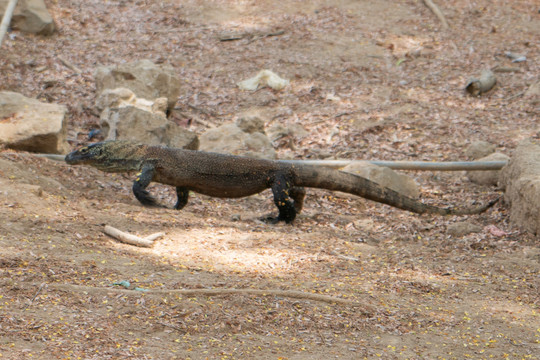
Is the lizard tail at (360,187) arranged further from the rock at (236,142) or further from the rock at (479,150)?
the rock at (479,150)

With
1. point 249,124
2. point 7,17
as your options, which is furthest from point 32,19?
point 249,124

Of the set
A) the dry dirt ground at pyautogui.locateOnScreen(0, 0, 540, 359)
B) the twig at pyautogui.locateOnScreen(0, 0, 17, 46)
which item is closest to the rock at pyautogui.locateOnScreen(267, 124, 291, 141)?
the dry dirt ground at pyautogui.locateOnScreen(0, 0, 540, 359)

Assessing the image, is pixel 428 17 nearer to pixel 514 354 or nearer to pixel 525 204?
pixel 525 204

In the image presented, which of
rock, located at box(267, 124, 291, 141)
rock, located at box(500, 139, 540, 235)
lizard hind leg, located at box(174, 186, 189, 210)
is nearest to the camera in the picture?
rock, located at box(500, 139, 540, 235)

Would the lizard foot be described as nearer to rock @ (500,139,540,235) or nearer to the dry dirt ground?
the dry dirt ground

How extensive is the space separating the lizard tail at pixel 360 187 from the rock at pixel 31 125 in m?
2.88

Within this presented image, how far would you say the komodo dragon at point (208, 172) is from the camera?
248 inches

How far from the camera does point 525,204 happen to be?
621cm

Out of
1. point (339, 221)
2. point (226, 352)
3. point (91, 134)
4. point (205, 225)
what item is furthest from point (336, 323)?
point (91, 134)

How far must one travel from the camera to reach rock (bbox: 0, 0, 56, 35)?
11445mm

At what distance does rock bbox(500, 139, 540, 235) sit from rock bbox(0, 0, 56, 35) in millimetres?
8597

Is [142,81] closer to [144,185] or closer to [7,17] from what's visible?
[7,17]

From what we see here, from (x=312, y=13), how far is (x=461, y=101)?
4711mm

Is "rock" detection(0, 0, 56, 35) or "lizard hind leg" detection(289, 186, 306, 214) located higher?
"rock" detection(0, 0, 56, 35)
